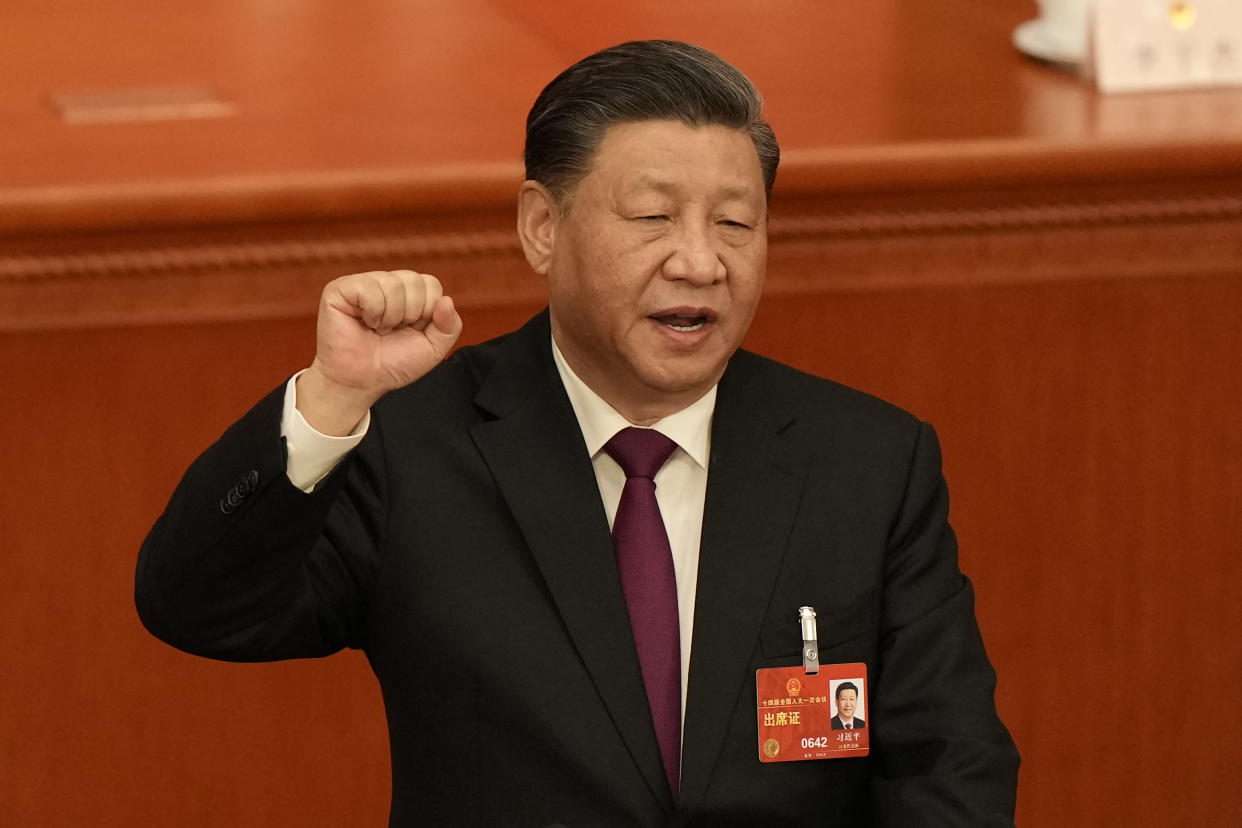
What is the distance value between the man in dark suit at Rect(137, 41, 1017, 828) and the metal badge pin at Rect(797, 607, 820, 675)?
12 mm

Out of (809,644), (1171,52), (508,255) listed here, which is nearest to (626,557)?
(809,644)

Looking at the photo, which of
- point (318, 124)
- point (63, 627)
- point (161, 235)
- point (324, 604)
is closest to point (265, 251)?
point (161, 235)

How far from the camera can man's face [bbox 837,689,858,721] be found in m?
1.52

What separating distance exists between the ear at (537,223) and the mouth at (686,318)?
12 cm

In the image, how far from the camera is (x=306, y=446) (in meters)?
1.40

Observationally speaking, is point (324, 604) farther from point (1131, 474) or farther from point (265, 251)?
point (1131, 474)

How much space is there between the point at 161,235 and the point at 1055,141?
3.07 ft

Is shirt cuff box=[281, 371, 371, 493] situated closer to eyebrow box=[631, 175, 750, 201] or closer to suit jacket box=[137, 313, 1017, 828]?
suit jacket box=[137, 313, 1017, 828]

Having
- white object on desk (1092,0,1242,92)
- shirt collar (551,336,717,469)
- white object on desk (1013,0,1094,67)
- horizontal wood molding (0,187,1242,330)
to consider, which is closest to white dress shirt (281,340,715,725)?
shirt collar (551,336,717,469)

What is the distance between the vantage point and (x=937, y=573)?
1.57 metres

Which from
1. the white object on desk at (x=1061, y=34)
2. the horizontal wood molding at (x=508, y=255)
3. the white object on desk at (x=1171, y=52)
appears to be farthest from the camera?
the white object on desk at (x=1061, y=34)

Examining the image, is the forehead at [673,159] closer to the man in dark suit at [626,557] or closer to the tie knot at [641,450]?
the man in dark suit at [626,557]

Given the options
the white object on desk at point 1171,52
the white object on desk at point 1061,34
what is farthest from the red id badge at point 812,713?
the white object on desk at point 1061,34

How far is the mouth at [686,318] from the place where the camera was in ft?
4.88
